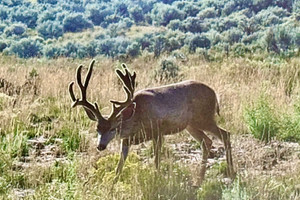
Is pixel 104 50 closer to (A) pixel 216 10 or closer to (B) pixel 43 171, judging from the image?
(A) pixel 216 10

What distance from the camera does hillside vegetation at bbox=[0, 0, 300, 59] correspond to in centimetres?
2670

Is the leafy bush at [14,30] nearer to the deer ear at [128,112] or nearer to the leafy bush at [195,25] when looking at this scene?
the leafy bush at [195,25]

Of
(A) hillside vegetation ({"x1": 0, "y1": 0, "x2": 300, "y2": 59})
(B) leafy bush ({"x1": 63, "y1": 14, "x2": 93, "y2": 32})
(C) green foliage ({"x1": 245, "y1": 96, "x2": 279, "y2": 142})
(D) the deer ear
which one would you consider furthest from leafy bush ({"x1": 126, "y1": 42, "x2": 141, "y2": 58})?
(D) the deer ear

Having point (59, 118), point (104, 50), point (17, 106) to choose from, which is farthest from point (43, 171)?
point (104, 50)

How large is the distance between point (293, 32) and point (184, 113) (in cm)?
2064

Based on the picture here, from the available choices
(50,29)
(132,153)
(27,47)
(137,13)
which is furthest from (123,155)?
(137,13)

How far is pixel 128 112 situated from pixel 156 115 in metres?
0.39

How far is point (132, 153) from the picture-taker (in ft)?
18.2

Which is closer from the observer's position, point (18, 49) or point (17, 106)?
point (17, 106)

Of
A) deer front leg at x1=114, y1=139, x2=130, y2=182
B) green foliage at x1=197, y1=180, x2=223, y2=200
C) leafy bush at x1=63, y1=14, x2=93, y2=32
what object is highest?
leafy bush at x1=63, y1=14, x2=93, y2=32

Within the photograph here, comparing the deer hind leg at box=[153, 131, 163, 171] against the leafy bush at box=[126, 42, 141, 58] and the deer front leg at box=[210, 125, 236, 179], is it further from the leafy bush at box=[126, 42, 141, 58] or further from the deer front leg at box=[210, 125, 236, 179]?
the leafy bush at box=[126, 42, 141, 58]

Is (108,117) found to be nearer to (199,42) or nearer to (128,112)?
(128,112)

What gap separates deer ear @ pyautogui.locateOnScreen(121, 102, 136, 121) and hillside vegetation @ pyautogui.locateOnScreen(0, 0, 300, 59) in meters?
18.3

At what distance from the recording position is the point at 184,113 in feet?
18.2
